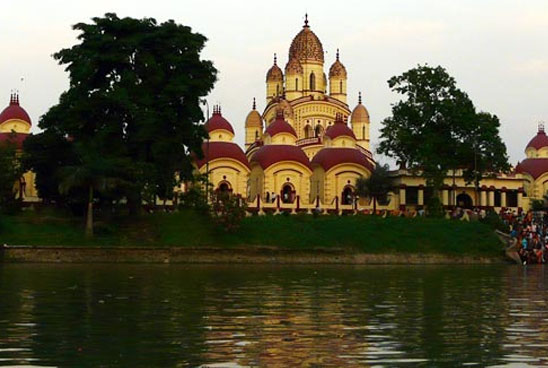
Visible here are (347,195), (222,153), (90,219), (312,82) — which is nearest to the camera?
(90,219)

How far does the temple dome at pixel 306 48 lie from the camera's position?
271 ft

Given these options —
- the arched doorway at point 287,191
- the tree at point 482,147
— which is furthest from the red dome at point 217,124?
the tree at point 482,147

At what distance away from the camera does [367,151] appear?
8150 centimetres

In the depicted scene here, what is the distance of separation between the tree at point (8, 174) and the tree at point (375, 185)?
960 inches

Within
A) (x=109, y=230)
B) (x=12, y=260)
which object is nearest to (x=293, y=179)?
(x=109, y=230)

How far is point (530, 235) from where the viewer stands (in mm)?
44219

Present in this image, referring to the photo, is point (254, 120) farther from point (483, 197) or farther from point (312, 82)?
point (483, 197)

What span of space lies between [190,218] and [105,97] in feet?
24.9

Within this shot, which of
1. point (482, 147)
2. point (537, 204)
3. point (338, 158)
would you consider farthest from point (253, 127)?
point (482, 147)

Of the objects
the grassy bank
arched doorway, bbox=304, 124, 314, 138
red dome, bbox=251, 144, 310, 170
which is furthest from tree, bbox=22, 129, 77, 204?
arched doorway, bbox=304, 124, 314, 138

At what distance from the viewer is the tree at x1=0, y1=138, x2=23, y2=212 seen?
155 feet

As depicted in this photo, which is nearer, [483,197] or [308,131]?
[483,197]

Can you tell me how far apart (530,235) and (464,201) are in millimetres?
23190

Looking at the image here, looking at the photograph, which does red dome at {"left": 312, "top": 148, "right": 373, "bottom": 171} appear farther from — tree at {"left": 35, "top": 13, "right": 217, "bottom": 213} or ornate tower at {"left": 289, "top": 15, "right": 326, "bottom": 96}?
tree at {"left": 35, "top": 13, "right": 217, "bottom": 213}
